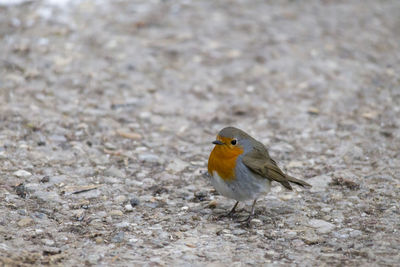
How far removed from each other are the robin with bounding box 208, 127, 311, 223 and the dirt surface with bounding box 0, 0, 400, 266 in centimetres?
26

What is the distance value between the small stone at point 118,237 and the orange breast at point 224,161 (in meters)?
0.86

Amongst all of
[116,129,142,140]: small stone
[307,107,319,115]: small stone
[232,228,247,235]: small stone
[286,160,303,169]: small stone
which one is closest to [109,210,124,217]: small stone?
[232,228,247,235]: small stone

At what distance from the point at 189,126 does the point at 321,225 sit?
228cm

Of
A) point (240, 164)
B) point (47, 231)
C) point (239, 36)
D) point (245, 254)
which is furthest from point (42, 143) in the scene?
point (239, 36)

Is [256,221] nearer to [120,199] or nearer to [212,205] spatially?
[212,205]

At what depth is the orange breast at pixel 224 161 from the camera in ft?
13.7

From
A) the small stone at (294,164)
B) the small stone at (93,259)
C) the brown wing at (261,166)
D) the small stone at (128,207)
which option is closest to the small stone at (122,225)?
the small stone at (128,207)

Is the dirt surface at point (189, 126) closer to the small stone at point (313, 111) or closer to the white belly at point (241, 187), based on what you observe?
the small stone at point (313, 111)

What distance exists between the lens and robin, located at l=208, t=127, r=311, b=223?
4.16m

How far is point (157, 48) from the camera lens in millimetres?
7309

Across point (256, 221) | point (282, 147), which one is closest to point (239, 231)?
point (256, 221)

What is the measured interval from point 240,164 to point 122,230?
103cm

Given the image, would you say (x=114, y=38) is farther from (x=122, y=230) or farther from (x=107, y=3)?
(x=122, y=230)

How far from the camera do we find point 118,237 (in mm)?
3793
